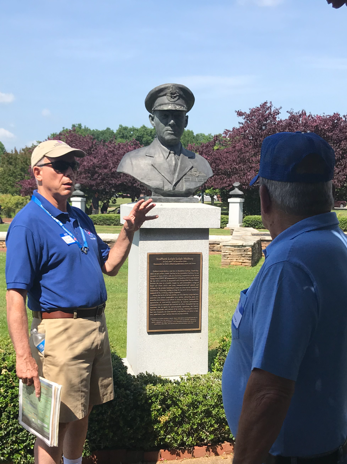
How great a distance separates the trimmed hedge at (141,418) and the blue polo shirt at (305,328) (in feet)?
7.95

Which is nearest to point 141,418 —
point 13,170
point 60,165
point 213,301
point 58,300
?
point 58,300

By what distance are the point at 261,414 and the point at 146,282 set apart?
3496mm

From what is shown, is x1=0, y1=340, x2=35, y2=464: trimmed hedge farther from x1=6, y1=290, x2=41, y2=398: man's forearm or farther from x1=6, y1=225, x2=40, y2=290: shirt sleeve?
x1=6, y1=225, x2=40, y2=290: shirt sleeve

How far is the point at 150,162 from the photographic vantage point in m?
5.20

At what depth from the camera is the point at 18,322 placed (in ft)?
8.80

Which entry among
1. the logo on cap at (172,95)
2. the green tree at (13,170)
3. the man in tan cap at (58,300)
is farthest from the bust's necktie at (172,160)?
the green tree at (13,170)

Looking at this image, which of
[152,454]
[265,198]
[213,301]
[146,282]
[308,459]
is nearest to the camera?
[308,459]

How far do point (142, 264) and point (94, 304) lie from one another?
1.91 m

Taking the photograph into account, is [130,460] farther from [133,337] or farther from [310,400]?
[310,400]

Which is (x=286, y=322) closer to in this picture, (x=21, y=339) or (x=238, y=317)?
(x=238, y=317)

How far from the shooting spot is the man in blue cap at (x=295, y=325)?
146 cm

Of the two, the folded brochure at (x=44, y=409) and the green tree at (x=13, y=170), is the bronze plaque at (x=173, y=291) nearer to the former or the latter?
the folded brochure at (x=44, y=409)

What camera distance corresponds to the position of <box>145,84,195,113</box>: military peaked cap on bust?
4.96 m

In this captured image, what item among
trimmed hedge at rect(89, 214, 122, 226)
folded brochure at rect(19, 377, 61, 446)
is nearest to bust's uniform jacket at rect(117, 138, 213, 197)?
folded brochure at rect(19, 377, 61, 446)
